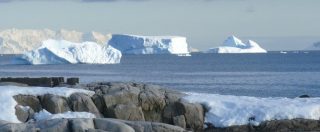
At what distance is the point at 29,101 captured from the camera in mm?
28234

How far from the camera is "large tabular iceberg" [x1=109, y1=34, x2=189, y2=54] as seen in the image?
180125 mm

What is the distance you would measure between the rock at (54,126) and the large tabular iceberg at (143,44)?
156 metres

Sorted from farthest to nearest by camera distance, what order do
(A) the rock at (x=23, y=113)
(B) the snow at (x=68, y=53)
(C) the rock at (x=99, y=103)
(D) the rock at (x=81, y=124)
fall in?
1. (B) the snow at (x=68, y=53)
2. (C) the rock at (x=99, y=103)
3. (A) the rock at (x=23, y=113)
4. (D) the rock at (x=81, y=124)

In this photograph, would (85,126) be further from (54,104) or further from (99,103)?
(99,103)

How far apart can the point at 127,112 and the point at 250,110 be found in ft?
14.3

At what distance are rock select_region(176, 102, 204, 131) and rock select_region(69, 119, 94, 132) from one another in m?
5.66

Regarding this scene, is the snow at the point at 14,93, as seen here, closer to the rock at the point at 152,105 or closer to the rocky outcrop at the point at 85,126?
the rock at the point at 152,105

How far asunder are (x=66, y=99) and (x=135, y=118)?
2.54 meters

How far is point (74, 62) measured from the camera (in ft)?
436

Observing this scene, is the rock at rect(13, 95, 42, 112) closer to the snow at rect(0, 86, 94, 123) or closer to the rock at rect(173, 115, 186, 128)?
the snow at rect(0, 86, 94, 123)

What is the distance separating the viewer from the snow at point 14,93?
27109mm

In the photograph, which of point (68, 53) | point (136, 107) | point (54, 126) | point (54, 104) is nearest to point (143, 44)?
point (68, 53)

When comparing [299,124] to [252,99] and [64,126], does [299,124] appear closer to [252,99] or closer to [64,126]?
[252,99]

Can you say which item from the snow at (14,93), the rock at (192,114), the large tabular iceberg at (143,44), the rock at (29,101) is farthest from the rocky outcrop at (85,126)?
the large tabular iceberg at (143,44)
